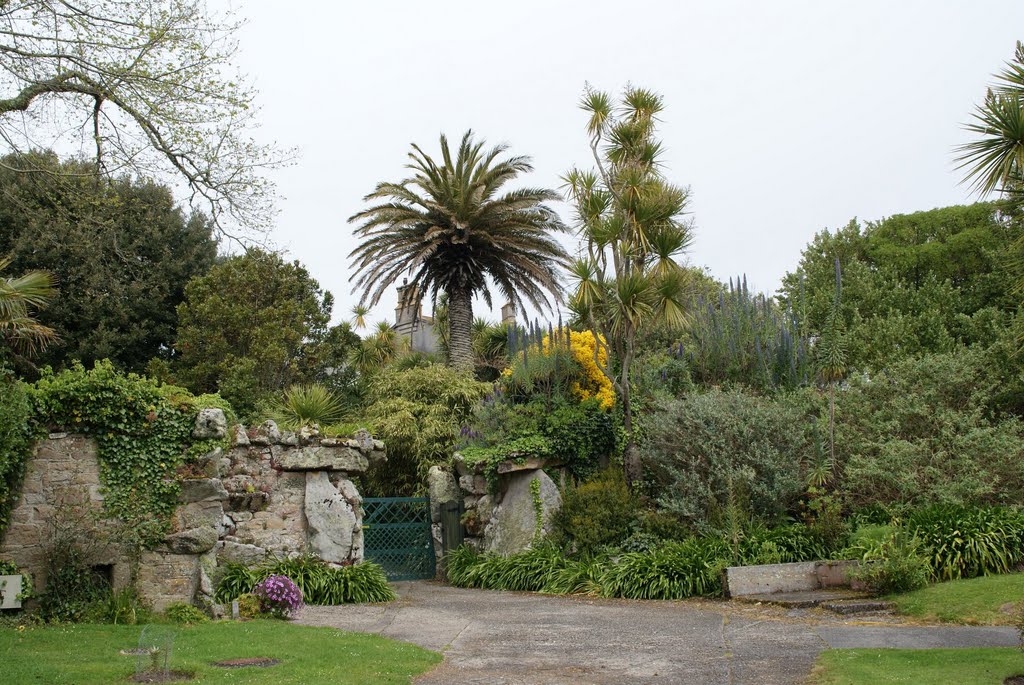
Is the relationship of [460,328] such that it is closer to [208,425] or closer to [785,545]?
[208,425]

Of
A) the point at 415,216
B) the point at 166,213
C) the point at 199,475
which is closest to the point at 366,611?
the point at 199,475

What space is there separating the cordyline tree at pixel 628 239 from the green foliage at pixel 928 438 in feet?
11.4

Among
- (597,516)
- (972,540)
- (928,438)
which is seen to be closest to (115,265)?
(597,516)

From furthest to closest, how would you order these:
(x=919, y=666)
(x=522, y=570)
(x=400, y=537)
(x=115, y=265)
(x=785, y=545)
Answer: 1. (x=115, y=265)
2. (x=400, y=537)
3. (x=522, y=570)
4. (x=785, y=545)
5. (x=919, y=666)

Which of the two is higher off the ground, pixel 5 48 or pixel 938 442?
pixel 5 48

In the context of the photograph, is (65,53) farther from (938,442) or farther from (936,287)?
(936,287)

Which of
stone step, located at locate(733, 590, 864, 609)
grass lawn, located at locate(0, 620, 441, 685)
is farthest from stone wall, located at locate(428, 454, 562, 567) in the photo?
grass lawn, located at locate(0, 620, 441, 685)

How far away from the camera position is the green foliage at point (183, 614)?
34.4 feet

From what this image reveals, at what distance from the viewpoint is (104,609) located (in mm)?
10289

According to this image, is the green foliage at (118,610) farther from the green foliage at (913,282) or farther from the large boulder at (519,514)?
the green foliage at (913,282)

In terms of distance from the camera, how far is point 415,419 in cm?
1991

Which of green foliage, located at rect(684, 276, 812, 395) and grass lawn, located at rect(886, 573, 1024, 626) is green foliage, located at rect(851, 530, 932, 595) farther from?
green foliage, located at rect(684, 276, 812, 395)

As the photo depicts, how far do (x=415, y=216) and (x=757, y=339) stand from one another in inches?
394

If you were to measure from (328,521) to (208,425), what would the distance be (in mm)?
2808
